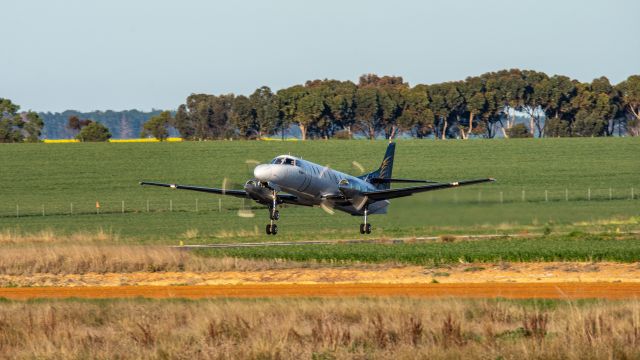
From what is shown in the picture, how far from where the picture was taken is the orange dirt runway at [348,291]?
3587cm

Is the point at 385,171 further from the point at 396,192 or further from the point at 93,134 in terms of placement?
the point at 93,134

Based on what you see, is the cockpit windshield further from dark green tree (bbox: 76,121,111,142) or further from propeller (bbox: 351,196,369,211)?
dark green tree (bbox: 76,121,111,142)

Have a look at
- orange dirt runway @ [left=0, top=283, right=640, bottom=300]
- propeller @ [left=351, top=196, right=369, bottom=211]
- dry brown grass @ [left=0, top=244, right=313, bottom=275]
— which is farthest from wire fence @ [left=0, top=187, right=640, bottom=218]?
orange dirt runway @ [left=0, top=283, right=640, bottom=300]

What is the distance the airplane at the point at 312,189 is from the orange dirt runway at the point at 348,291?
14.0 meters

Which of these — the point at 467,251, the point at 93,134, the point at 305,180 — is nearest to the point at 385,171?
the point at 305,180

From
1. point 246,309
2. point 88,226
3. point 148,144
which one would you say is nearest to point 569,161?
point 148,144

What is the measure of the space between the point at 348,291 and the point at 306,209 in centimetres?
7326

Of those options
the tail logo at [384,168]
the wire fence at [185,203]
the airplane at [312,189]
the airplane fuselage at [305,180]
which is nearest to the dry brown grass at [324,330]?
the airplane fuselage at [305,180]

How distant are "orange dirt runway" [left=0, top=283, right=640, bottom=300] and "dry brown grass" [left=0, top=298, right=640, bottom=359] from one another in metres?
4.43

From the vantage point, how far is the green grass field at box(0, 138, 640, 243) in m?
75.9

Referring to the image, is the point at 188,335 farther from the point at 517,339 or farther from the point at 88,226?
the point at 88,226

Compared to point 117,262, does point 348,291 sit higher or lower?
higher

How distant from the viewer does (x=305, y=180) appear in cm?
5709

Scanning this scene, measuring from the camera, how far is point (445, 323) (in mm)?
25594
